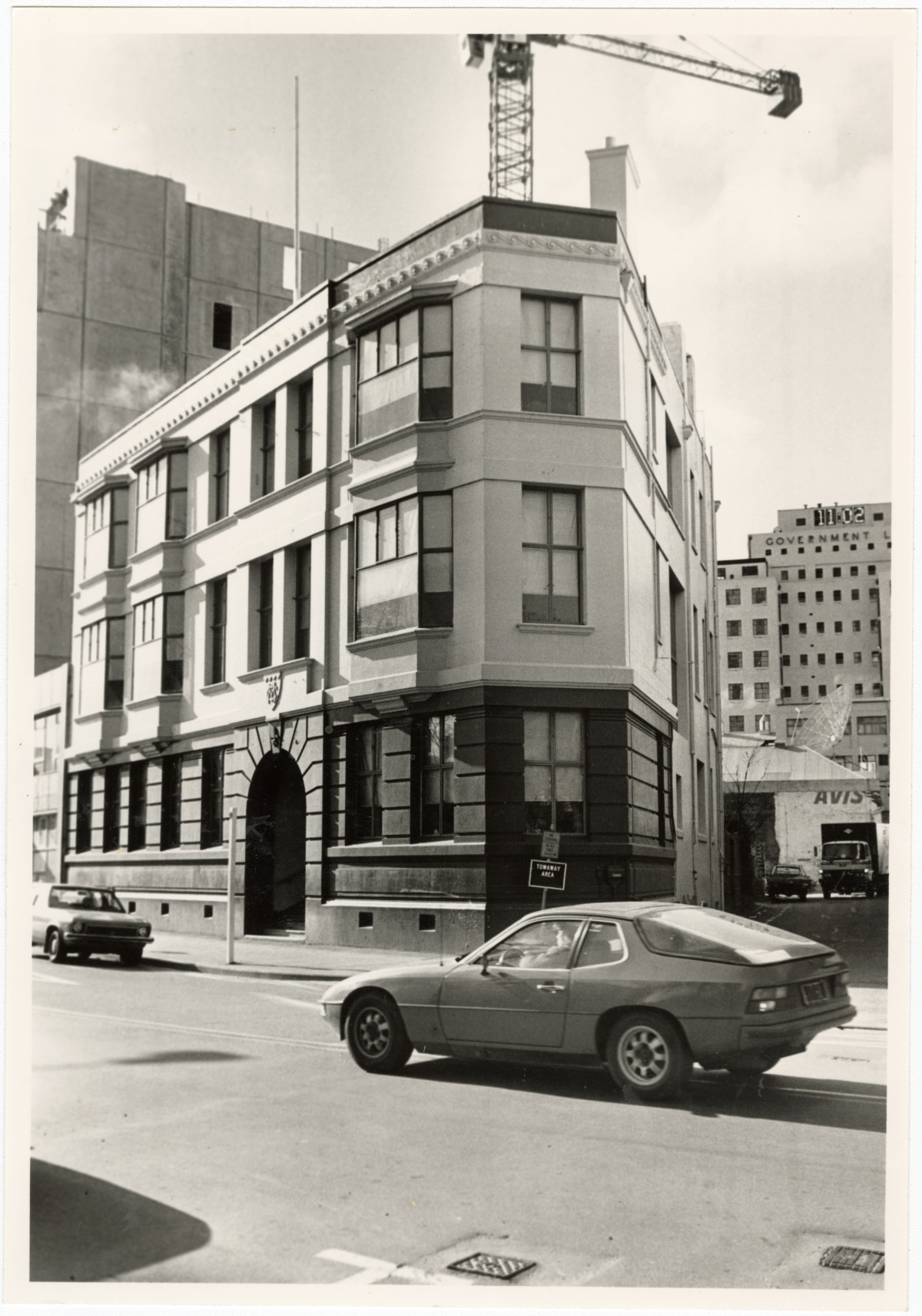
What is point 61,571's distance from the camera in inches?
318

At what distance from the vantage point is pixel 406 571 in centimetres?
846

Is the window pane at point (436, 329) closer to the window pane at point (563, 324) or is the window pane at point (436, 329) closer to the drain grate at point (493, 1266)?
the window pane at point (563, 324)

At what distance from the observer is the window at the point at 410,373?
8.42 metres

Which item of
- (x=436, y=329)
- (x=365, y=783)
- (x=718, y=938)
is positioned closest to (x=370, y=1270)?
(x=718, y=938)

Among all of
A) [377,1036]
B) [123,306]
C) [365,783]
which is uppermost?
[123,306]

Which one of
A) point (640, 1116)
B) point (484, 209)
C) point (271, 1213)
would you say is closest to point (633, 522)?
point (484, 209)

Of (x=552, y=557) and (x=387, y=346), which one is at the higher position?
(x=387, y=346)

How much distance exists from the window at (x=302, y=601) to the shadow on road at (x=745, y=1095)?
11.2 ft

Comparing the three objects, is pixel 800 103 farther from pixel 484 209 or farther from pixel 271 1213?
pixel 271 1213

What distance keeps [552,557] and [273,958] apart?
3.60 meters

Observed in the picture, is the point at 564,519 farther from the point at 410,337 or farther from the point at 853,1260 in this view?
the point at 853,1260

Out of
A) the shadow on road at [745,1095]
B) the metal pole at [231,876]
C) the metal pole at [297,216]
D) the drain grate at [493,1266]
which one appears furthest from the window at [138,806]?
the drain grate at [493,1266]

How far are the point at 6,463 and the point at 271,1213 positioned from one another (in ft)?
16.2

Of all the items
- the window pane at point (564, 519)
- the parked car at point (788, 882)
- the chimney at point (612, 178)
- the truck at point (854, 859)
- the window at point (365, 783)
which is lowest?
the parked car at point (788, 882)
